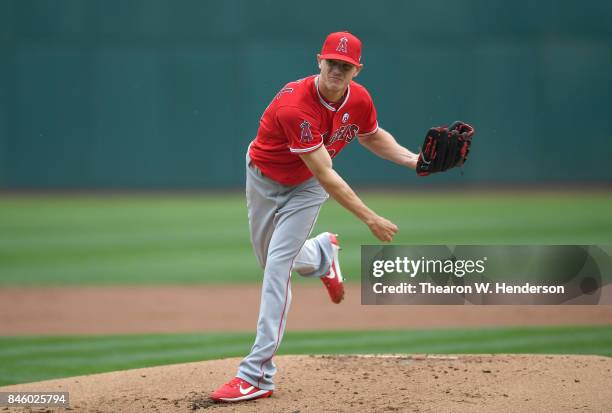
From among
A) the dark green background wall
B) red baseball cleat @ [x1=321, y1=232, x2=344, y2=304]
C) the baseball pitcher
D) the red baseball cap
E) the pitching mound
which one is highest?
the dark green background wall

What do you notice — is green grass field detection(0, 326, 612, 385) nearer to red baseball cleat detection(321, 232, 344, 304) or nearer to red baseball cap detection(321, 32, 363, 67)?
red baseball cleat detection(321, 232, 344, 304)

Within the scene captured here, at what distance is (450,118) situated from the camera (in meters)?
16.4

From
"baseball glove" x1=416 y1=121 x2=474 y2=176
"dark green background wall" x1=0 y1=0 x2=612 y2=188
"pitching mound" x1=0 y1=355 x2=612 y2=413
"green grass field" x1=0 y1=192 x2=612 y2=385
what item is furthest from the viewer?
"dark green background wall" x1=0 y1=0 x2=612 y2=188

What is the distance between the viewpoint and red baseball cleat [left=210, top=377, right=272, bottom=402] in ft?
13.9

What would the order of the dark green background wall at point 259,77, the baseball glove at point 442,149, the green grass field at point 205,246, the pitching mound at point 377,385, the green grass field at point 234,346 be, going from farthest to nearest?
the dark green background wall at point 259,77
the green grass field at point 205,246
the green grass field at point 234,346
the baseball glove at point 442,149
the pitching mound at point 377,385

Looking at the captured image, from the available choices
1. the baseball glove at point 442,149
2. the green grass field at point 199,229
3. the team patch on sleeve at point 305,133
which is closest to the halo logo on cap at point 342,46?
the team patch on sleeve at point 305,133

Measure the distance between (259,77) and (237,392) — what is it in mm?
12600

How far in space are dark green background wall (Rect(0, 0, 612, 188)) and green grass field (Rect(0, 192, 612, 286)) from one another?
0.83 metres

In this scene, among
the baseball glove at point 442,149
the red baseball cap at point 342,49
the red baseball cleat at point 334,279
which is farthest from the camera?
the red baseball cleat at point 334,279

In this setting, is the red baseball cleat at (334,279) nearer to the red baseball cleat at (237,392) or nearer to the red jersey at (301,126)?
the red jersey at (301,126)

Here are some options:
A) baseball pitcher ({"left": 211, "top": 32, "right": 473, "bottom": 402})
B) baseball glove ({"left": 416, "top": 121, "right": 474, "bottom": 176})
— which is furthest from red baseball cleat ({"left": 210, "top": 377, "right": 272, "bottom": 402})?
baseball glove ({"left": 416, "top": 121, "right": 474, "bottom": 176})

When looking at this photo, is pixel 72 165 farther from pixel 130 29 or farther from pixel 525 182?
pixel 525 182

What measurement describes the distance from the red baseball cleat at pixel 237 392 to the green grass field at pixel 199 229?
510 centimetres

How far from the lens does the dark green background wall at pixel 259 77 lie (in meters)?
16.4
